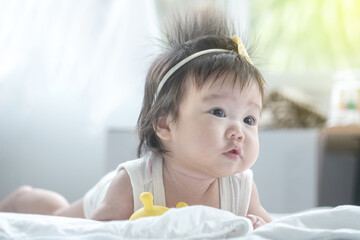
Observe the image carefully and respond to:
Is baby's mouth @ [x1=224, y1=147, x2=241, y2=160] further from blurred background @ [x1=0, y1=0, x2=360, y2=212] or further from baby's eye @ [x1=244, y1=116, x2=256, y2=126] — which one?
blurred background @ [x1=0, y1=0, x2=360, y2=212]

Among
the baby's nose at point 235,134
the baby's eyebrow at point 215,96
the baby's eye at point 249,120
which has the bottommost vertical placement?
the baby's nose at point 235,134

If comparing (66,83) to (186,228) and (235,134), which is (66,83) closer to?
(235,134)

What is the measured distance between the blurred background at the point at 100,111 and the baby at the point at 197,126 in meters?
0.41

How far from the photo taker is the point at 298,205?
6.67 feet

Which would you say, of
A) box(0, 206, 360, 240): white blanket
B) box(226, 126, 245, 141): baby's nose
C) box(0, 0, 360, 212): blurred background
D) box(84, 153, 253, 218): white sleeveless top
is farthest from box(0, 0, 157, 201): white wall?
box(0, 206, 360, 240): white blanket

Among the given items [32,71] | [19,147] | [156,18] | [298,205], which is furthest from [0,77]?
[298,205]

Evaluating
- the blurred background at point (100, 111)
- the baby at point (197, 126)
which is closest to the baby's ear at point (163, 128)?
the baby at point (197, 126)

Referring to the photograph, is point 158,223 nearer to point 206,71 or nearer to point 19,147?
point 206,71

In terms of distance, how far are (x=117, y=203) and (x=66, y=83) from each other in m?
0.96

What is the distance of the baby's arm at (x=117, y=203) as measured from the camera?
938 millimetres

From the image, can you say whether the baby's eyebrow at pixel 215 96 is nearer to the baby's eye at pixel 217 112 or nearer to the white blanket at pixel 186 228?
the baby's eye at pixel 217 112

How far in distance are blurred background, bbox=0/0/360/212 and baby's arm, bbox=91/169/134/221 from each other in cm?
52

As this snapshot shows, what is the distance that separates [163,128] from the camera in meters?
0.95

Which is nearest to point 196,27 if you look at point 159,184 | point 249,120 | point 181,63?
point 181,63
